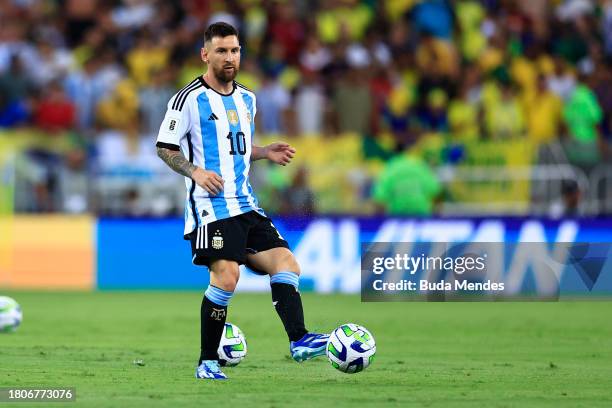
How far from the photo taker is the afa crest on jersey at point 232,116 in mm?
9059

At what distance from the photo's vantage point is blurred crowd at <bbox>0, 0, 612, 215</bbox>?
19.8 m

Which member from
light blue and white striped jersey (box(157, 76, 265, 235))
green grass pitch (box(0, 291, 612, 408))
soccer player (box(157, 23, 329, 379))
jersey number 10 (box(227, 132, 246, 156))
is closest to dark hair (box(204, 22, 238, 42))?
soccer player (box(157, 23, 329, 379))

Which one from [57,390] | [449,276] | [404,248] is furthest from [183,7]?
[57,390]

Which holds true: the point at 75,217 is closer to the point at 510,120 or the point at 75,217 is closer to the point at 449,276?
the point at 510,120

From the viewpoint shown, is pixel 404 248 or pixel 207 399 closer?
pixel 207 399

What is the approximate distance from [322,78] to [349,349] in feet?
45.6

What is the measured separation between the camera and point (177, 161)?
8.78 meters

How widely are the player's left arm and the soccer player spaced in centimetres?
26

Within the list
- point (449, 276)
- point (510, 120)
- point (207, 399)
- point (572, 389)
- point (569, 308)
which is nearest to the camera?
point (207, 399)

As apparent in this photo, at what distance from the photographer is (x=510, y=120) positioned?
69.6ft

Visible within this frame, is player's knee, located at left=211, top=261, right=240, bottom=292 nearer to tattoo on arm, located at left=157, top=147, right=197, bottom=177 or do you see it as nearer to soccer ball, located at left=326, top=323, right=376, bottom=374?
tattoo on arm, located at left=157, top=147, right=197, bottom=177

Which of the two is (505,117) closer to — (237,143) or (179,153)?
(237,143)

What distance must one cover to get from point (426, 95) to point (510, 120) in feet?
5.15

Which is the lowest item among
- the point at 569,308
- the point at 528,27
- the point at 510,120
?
the point at 569,308
